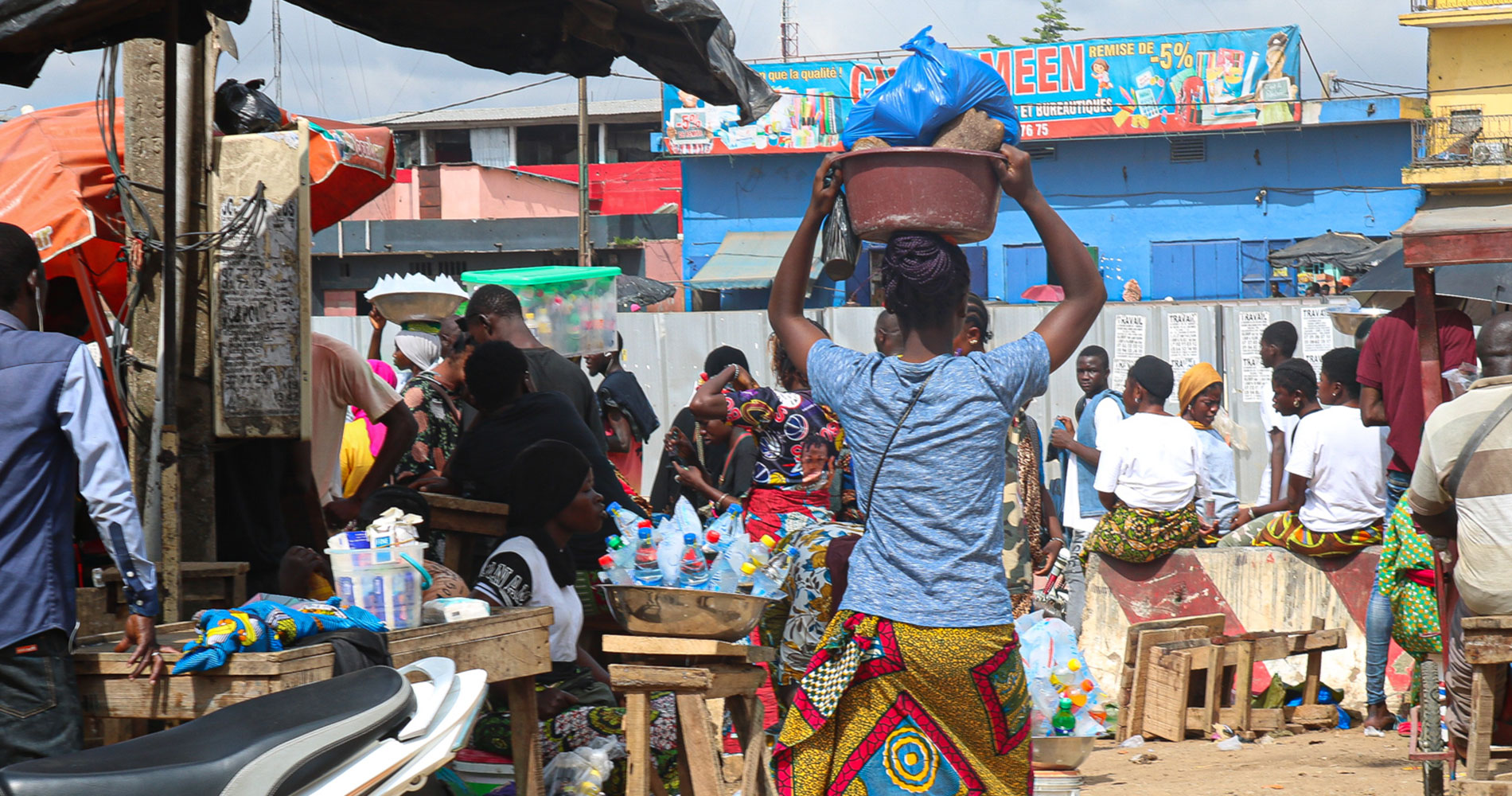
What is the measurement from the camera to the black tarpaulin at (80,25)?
297 cm

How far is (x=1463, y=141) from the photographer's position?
2380cm

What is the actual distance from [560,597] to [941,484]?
1.73m

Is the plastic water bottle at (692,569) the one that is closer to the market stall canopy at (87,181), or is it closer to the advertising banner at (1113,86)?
the market stall canopy at (87,181)

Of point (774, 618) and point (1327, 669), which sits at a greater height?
point (774, 618)

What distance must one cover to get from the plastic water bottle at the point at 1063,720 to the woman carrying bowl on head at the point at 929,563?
0.97m

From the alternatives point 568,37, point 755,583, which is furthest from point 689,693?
point 568,37

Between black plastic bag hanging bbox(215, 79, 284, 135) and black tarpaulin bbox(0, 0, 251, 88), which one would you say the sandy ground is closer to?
black plastic bag hanging bbox(215, 79, 284, 135)

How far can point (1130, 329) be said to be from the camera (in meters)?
14.7

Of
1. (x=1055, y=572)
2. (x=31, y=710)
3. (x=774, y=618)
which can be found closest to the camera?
(x=31, y=710)

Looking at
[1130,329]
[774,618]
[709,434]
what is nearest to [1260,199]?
[1130,329]

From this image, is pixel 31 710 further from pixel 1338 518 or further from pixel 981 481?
pixel 1338 518

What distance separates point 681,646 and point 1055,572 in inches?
224

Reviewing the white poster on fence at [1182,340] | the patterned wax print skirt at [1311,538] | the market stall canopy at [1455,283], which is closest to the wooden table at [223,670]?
the market stall canopy at [1455,283]

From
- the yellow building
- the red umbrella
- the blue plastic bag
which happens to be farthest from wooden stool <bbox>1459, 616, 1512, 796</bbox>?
the yellow building
